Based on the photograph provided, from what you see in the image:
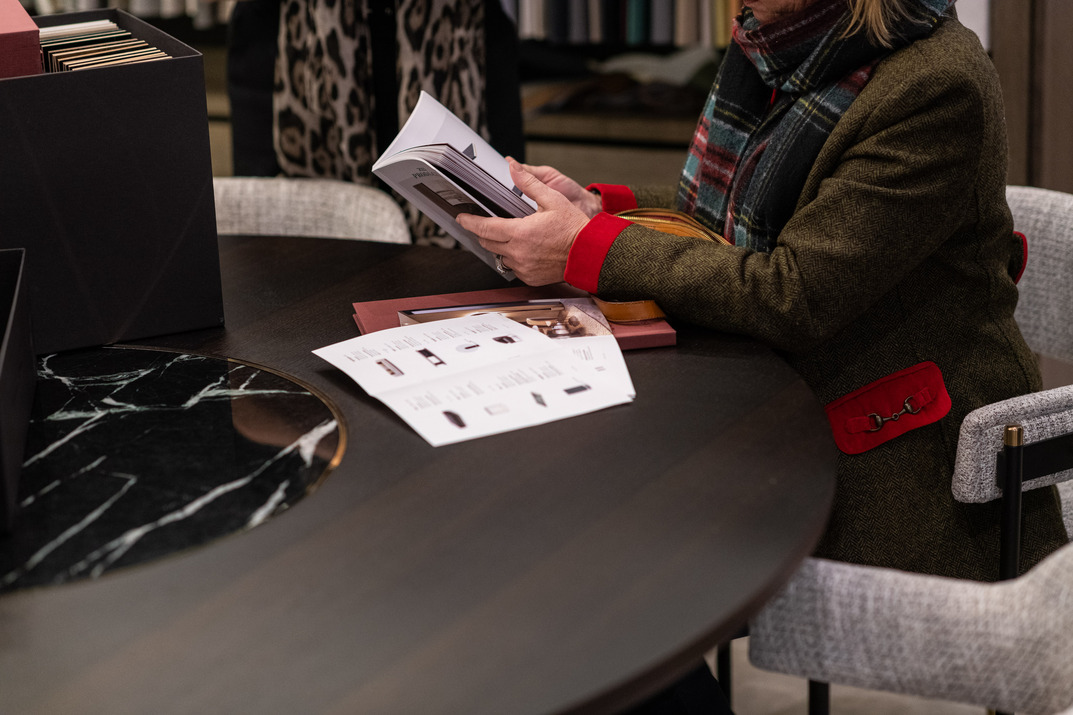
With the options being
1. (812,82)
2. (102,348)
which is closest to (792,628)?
(812,82)

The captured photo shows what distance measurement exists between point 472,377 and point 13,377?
1.46 ft

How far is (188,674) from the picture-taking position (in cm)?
76

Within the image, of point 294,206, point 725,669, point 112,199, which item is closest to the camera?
point 112,199

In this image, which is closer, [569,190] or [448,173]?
[448,173]

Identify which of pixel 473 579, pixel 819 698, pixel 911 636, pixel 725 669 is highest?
pixel 473 579

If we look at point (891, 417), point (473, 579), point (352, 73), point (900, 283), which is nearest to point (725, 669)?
point (891, 417)

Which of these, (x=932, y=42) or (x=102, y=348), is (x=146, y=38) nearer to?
(x=102, y=348)

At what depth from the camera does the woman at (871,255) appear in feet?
4.17

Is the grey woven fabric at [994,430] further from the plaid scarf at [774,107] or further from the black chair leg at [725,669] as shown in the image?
the black chair leg at [725,669]

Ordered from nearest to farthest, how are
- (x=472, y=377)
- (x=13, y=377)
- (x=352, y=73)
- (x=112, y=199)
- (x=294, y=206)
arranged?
(x=13, y=377), (x=472, y=377), (x=112, y=199), (x=294, y=206), (x=352, y=73)

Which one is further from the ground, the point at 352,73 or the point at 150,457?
the point at 352,73

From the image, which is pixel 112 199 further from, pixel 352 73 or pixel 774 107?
pixel 352 73

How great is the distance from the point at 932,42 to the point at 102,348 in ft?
3.43

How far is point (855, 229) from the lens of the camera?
4.16 feet
